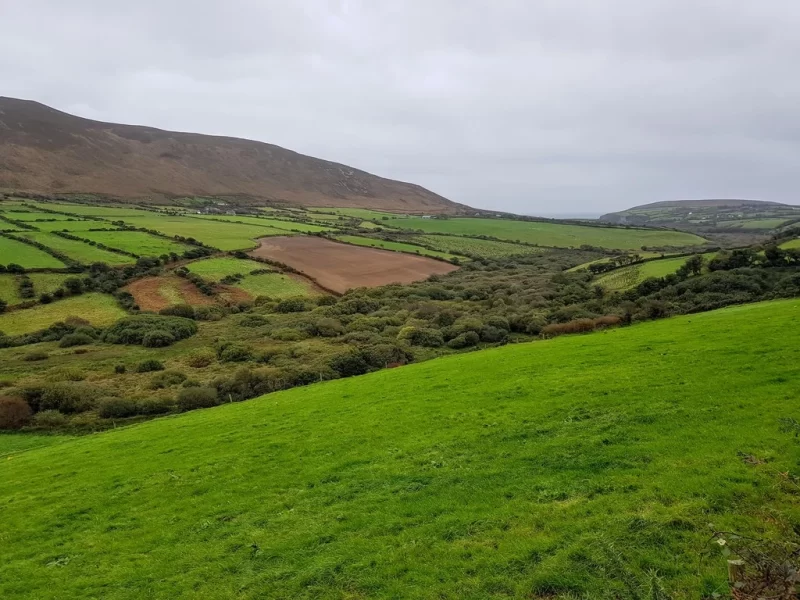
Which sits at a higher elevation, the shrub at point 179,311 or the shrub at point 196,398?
the shrub at point 196,398

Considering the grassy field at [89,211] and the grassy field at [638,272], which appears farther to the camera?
the grassy field at [89,211]

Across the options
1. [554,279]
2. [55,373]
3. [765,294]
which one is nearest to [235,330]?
[55,373]

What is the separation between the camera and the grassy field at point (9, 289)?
55.8 meters

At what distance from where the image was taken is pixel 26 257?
67.5m

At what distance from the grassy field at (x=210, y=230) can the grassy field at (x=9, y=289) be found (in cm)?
3155

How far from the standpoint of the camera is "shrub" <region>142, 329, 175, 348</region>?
148ft

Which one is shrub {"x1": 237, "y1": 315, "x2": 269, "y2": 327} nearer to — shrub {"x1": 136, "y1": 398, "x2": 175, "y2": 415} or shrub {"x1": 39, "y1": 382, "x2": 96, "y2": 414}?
shrub {"x1": 39, "y1": 382, "x2": 96, "y2": 414}

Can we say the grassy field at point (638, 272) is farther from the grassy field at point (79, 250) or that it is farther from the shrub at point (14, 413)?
the grassy field at point (79, 250)

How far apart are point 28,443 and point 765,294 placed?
43780 mm

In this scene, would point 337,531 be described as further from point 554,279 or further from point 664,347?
point 554,279

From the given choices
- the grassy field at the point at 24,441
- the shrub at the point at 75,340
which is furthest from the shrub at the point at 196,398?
the shrub at the point at 75,340

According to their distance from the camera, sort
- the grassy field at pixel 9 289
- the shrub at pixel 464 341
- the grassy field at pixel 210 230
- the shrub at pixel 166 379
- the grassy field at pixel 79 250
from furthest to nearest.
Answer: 1. the grassy field at pixel 210 230
2. the grassy field at pixel 79 250
3. the grassy field at pixel 9 289
4. the shrub at pixel 464 341
5. the shrub at pixel 166 379

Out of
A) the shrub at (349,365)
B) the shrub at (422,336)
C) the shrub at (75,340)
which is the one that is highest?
the shrub at (422,336)

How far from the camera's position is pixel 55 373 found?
3494 centimetres
